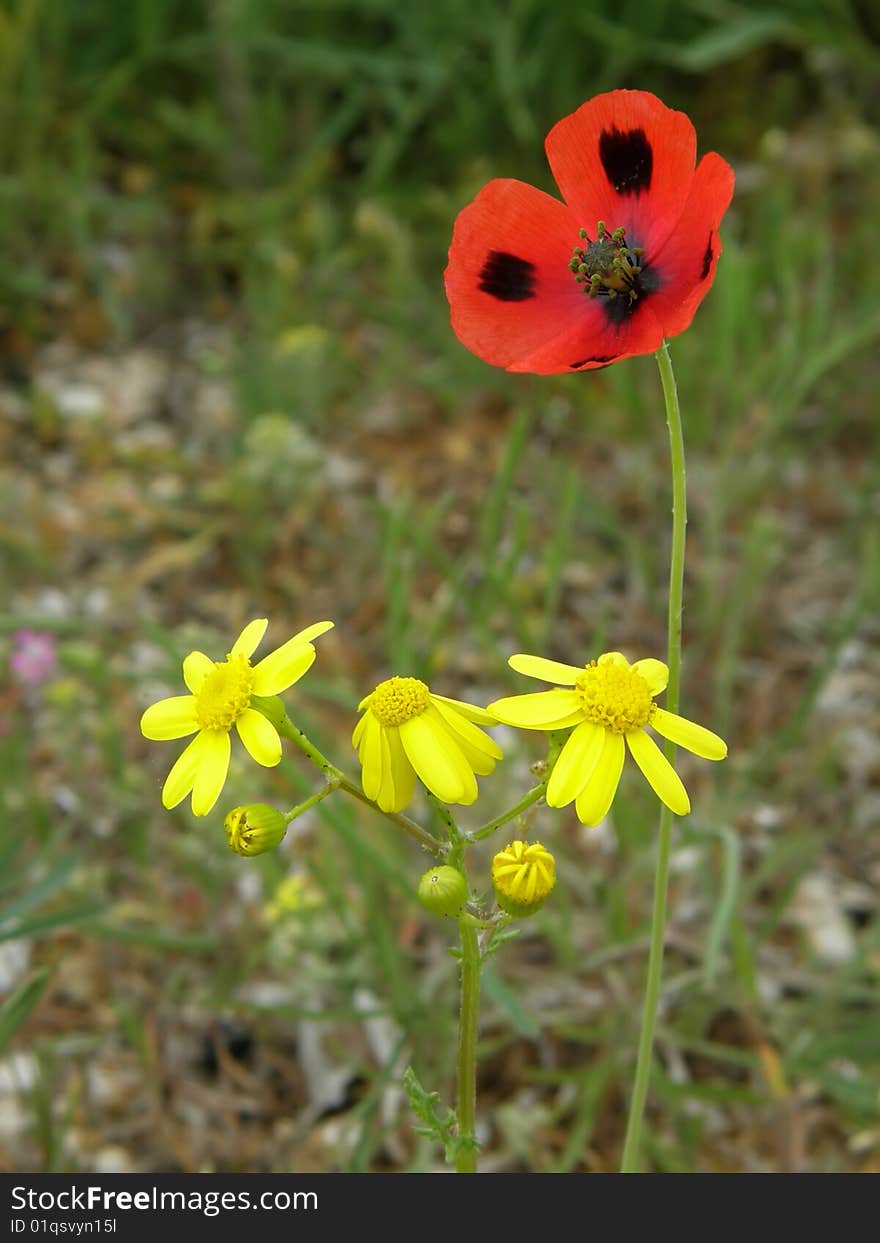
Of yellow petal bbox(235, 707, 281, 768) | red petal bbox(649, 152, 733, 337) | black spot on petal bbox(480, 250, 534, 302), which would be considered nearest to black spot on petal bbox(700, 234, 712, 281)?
red petal bbox(649, 152, 733, 337)

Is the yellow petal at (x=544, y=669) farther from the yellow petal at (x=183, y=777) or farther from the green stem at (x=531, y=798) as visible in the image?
the yellow petal at (x=183, y=777)

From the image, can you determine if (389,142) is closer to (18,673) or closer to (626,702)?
(18,673)

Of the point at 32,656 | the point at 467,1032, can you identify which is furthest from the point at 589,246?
the point at 32,656

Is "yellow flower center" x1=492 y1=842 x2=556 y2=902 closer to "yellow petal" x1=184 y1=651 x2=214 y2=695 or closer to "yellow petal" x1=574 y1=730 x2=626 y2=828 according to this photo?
"yellow petal" x1=574 y1=730 x2=626 y2=828

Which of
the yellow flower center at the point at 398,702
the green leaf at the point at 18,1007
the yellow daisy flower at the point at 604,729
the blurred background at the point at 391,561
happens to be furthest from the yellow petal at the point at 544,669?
the green leaf at the point at 18,1007
